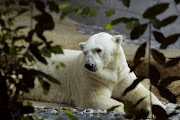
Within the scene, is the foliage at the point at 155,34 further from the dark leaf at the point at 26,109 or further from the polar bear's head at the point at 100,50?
the polar bear's head at the point at 100,50

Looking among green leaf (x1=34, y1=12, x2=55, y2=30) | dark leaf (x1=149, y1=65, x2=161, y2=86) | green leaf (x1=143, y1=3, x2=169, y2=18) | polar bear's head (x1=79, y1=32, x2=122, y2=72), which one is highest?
polar bear's head (x1=79, y1=32, x2=122, y2=72)

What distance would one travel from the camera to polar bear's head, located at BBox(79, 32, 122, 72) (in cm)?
369

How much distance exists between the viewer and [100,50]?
12.5ft

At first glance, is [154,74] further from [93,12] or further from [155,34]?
[93,12]

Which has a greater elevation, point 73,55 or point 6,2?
point 73,55

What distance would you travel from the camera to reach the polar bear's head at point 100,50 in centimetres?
369

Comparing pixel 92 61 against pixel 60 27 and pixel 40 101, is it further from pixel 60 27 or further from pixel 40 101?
pixel 60 27

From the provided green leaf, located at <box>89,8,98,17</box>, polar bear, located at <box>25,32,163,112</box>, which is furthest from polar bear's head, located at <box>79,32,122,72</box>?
green leaf, located at <box>89,8,98,17</box>

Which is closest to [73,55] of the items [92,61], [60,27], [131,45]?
[92,61]

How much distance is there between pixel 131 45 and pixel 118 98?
3455mm

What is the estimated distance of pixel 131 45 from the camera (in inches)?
297

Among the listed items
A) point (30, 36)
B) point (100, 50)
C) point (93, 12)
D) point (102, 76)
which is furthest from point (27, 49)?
point (102, 76)

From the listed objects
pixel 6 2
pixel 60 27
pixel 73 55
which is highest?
pixel 60 27

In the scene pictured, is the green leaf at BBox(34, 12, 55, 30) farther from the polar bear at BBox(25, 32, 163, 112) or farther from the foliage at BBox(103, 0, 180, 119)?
the polar bear at BBox(25, 32, 163, 112)
